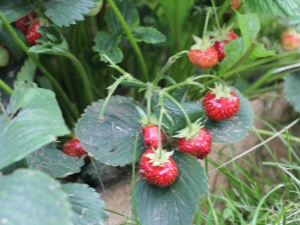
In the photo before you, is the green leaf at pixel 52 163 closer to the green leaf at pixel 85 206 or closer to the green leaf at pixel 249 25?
the green leaf at pixel 85 206

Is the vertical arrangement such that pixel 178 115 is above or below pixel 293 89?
above

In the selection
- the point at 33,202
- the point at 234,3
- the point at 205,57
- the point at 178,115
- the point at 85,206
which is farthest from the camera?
the point at 234,3

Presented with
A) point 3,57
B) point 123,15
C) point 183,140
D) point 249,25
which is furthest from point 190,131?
point 3,57

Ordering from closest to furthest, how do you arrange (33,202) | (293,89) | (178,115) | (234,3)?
1. (33,202)
2. (178,115)
3. (234,3)
4. (293,89)

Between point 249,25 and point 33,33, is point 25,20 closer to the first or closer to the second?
point 33,33

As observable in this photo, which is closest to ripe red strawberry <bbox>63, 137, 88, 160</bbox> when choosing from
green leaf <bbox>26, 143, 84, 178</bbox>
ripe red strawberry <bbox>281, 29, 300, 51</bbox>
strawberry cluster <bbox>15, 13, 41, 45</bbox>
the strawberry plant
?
the strawberry plant

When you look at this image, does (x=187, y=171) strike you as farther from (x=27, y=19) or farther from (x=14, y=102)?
(x=27, y=19)

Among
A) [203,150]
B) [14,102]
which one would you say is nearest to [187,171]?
[203,150]
